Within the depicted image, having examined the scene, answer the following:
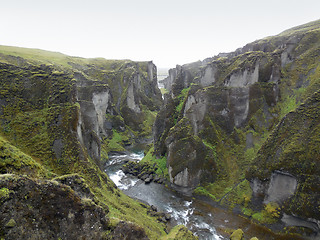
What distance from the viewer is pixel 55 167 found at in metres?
25.1

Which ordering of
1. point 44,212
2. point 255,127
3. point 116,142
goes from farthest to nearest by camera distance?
point 116,142, point 255,127, point 44,212

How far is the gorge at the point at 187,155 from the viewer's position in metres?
12.8

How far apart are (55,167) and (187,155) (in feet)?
83.7

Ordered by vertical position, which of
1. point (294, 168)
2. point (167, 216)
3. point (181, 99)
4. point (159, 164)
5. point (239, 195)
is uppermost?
point (181, 99)

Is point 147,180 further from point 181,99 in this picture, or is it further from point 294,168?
point 294,168

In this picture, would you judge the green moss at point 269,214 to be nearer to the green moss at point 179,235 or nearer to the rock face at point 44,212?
the green moss at point 179,235

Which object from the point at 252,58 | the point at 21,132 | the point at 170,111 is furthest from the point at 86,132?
the point at 252,58

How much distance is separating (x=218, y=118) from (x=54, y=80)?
34.7 metres

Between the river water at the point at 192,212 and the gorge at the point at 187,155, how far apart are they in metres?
0.44

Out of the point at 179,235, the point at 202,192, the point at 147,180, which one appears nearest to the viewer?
the point at 179,235

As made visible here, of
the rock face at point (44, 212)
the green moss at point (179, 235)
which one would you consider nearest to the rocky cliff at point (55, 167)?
the rock face at point (44, 212)

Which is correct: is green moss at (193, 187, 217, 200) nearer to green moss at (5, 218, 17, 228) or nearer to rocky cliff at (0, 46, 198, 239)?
rocky cliff at (0, 46, 198, 239)

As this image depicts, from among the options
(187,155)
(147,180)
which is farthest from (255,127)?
(147,180)

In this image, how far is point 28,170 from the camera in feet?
49.0
